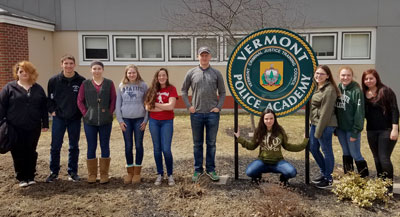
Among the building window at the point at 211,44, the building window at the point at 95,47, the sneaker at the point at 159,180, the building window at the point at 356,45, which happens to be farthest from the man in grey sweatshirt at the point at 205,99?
the building window at the point at 356,45

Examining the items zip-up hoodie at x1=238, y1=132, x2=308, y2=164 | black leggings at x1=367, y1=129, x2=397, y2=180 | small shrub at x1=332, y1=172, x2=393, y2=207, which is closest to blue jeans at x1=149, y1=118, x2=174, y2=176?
zip-up hoodie at x1=238, y1=132, x2=308, y2=164

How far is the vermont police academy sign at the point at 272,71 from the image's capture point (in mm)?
4863

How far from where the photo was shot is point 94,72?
16.2 ft

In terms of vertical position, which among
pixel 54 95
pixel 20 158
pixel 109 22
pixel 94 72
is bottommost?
pixel 20 158

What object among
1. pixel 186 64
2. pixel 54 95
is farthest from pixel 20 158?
pixel 186 64

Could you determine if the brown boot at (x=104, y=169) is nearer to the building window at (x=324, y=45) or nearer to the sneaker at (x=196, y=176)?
the sneaker at (x=196, y=176)

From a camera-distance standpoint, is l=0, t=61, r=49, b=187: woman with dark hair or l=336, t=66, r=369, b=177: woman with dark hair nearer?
l=336, t=66, r=369, b=177: woman with dark hair

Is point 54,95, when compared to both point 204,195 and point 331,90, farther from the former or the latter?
point 331,90

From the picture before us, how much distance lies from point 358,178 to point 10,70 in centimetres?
981

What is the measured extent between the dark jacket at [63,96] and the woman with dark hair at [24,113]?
0.48 feet

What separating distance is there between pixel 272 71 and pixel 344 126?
3.98ft

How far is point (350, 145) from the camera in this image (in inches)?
186

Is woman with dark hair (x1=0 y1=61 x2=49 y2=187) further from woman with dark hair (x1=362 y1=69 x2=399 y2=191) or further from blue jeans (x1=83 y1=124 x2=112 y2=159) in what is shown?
woman with dark hair (x1=362 y1=69 x2=399 y2=191)

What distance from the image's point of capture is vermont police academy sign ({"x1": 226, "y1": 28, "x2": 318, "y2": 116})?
4863 mm
